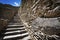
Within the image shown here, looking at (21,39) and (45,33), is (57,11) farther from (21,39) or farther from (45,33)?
(21,39)

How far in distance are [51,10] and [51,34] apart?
0.48 metres

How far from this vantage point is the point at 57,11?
182 cm

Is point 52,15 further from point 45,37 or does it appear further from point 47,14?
point 45,37

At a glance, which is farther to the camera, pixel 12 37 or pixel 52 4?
pixel 12 37

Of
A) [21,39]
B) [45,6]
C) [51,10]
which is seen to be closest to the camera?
[51,10]

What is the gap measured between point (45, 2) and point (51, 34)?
30.2 inches

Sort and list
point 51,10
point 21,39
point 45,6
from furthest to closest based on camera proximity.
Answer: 1. point 21,39
2. point 45,6
3. point 51,10

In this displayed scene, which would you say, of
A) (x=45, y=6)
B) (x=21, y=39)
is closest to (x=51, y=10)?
(x=45, y=6)

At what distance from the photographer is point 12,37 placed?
3.43m

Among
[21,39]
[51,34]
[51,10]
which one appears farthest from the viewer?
[21,39]

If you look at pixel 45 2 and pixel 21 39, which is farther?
pixel 21 39

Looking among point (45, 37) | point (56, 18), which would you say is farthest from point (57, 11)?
point (45, 37)

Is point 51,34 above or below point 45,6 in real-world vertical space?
below

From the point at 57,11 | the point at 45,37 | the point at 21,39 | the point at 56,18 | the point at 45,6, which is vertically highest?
the point at 45,6
